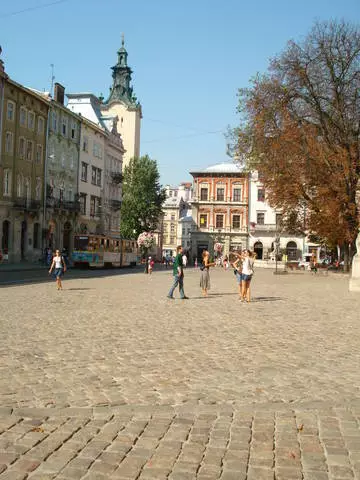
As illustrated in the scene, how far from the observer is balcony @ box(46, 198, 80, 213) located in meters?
56.8

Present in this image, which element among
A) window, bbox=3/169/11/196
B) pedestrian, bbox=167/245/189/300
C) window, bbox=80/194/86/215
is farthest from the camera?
window, bbox=80/194/86/215

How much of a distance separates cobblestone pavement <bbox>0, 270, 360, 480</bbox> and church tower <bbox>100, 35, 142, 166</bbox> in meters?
84.9

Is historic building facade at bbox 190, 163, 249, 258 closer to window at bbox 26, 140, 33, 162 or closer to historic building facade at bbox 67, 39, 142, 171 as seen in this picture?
historic building facade at bbox 67, 39, 142, 171

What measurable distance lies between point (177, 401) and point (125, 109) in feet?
304

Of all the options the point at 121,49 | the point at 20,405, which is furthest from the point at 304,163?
the point at 121,49

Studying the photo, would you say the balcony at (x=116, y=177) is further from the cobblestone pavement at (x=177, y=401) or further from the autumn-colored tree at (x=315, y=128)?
the cobblestone pavement at (x=177, y=401)

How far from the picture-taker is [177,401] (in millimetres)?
6129

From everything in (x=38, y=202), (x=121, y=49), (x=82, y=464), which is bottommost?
(x=82, y=464)

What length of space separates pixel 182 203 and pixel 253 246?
4908 cm

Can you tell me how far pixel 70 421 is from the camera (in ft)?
17.5

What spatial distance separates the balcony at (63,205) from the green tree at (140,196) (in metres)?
18.3

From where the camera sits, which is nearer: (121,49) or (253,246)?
(253,246)

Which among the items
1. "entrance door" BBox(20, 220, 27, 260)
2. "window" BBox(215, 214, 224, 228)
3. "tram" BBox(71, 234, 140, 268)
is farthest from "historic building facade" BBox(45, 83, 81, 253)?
"window" BBox(215, 214, 224, 228)

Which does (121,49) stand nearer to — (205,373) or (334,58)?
(334,58)
